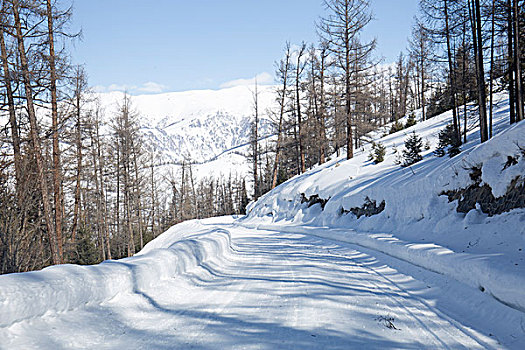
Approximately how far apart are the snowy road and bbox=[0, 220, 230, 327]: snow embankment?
95mm

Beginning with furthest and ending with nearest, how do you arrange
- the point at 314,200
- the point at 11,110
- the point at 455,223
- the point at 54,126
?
the point at 314,200, the point at 54,126, the point at 11,110, the point at 455,223

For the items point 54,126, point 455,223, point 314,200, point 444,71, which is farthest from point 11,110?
point 444,71

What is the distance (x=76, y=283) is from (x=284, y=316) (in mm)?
2613

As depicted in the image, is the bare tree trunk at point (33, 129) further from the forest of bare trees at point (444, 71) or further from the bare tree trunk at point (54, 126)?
the forest of bare trees at point (444, 71)

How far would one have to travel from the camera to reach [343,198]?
56.8 feet

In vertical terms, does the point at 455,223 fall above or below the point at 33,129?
below

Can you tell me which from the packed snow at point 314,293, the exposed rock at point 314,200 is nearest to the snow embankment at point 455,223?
the packed snow at point 314,293

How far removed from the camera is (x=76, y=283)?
454cm

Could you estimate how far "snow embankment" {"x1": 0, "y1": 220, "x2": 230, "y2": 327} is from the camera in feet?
12.3

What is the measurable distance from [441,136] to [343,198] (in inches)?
244

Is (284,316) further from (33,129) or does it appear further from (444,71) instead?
(444,71)

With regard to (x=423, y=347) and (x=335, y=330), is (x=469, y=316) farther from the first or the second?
(x=335, y=330)

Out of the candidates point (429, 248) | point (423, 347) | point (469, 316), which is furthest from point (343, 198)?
point (423, 347)

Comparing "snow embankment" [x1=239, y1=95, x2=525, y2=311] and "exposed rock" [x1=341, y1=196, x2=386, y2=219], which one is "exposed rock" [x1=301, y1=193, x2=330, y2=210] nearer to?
"snow embankment" [x1=239, y1=95, x2=525, y2=311]
